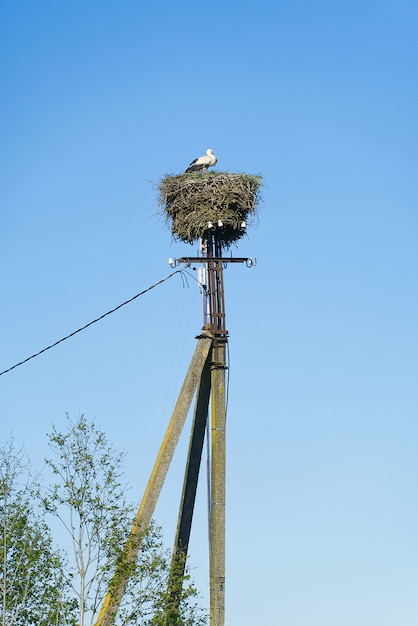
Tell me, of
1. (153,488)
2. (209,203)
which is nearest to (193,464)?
(153,488)

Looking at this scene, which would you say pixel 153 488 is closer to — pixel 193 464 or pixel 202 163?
pixel 193 464

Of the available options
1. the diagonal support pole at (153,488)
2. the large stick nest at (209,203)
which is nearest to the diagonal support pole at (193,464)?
the diagonal support pole at (153,488)

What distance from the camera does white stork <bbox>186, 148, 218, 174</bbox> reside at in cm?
2764

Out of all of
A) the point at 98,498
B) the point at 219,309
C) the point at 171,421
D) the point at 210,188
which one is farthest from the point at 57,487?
the point at 210,188

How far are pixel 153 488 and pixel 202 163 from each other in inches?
264

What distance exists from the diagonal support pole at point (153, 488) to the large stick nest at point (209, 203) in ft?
6.95

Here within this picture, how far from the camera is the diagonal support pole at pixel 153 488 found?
23.5 metres

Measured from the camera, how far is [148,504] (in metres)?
24.6

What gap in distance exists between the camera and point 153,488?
81.3 ft

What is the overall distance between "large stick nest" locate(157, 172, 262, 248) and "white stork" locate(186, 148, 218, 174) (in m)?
0.23

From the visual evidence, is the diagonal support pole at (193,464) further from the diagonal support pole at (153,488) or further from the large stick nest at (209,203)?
the large stick nest at (209,203)

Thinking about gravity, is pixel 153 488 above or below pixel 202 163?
below

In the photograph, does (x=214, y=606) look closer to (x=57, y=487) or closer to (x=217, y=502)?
(x=217, y=502)

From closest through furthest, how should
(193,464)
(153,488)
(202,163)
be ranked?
(153,488), (193,464), (202,163)
